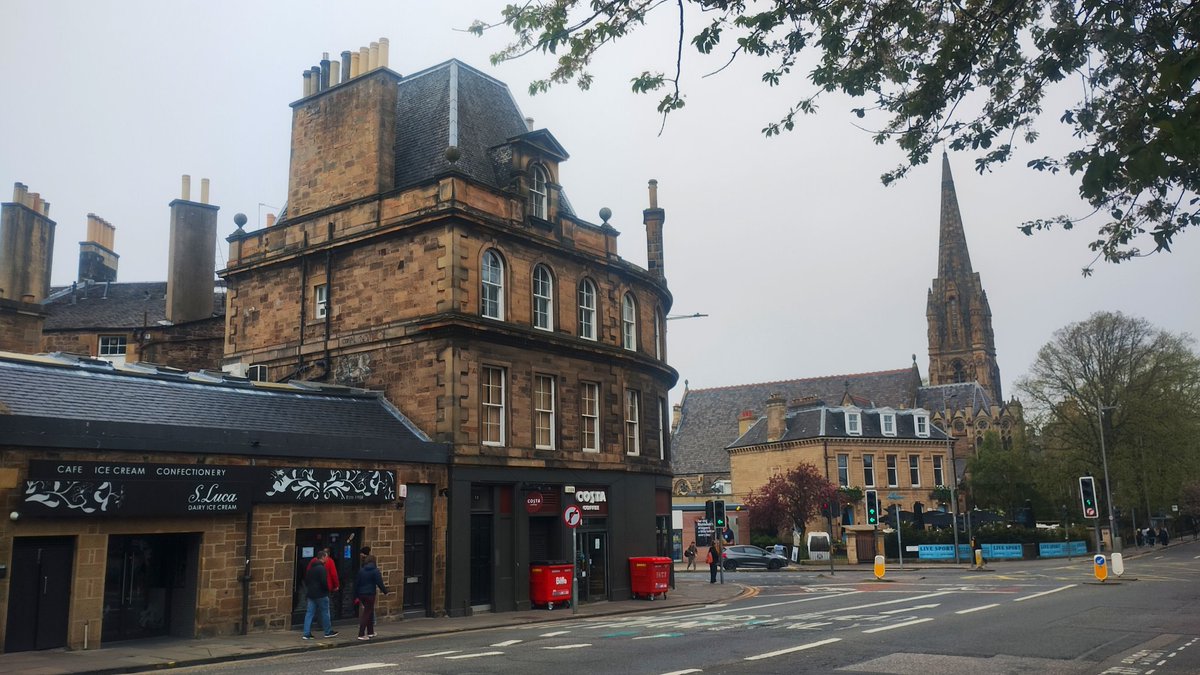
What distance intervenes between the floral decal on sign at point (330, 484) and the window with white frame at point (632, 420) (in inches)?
386

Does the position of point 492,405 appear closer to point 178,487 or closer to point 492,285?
point 492,285

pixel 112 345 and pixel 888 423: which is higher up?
pixel 112 345

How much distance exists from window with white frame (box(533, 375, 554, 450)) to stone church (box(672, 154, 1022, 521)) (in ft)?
125

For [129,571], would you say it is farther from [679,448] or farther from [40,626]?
[679,448]

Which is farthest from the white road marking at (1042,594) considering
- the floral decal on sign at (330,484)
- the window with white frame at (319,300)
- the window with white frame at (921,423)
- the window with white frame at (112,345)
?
the window with white frame at (921,423)

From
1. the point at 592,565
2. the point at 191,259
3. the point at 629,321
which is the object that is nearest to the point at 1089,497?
the point at 629,321

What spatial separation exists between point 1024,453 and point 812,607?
4820cm

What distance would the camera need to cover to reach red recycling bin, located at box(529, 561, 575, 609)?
24953 millimetres

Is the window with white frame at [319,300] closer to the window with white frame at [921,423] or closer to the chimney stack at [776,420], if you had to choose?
the chimney stack at [776,420]

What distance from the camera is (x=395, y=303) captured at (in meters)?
25.2

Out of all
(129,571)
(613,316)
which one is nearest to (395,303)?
(613,316)

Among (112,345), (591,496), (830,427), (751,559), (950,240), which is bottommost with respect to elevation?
(751,559)

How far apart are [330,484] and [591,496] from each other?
8996 mm

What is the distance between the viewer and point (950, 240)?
10681 centimetres
